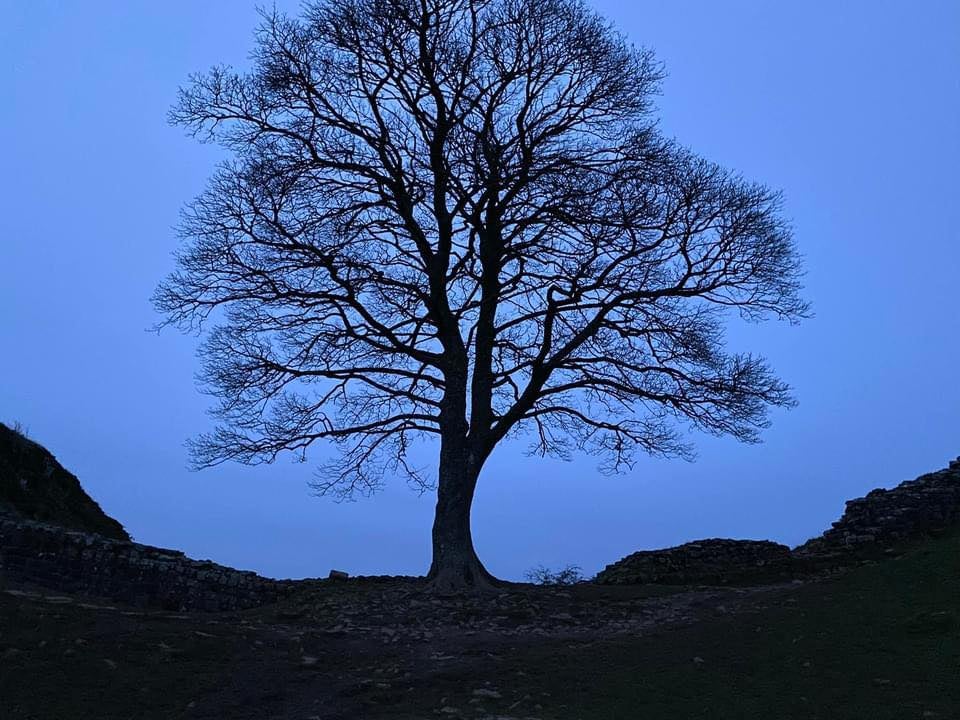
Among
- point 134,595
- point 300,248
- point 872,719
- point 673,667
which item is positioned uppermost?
point 300,248

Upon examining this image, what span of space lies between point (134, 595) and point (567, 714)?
10.4 metres

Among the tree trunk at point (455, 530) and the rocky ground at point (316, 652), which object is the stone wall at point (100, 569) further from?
the tree trunk at point (455, 530)

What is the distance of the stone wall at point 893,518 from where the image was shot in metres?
19.6

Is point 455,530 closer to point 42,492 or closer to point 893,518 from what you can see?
point 893,518

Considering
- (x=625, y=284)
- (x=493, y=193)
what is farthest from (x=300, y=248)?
(x=625, y=284)

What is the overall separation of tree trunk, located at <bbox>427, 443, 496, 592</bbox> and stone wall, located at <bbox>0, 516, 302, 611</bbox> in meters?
4.46

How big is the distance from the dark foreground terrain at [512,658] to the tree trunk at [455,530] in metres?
0.95

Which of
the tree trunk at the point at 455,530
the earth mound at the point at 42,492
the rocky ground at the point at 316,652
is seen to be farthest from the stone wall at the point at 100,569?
the tree trunk at the point at 455,530

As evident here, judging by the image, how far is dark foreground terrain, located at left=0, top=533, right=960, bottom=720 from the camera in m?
9.55

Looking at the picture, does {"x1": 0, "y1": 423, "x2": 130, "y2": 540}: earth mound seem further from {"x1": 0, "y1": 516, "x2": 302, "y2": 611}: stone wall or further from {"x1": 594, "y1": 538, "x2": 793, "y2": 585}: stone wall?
{"x1": 594, "y1": 538, "x2": 793, "y2": 585}: stone wall

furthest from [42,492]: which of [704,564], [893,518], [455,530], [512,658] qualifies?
[893,518]

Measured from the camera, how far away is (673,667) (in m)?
11.1

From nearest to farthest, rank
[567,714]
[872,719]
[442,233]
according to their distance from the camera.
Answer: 1. [872,719]
2. [567,714]
3. [442,233]

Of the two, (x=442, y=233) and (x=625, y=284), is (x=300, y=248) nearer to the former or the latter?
(x=442, y=233)
